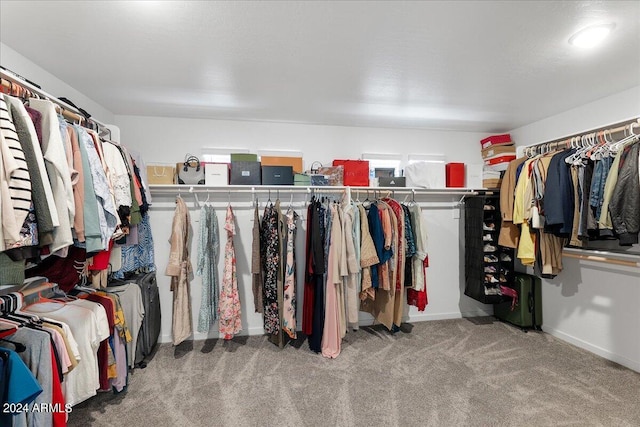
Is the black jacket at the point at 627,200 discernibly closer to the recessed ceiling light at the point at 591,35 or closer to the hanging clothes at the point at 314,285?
the recessed ceiling light at the point at 591,35

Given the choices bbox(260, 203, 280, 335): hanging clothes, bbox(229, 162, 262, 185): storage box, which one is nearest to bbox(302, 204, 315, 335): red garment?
bbox(260, 203, 280, 335): hanging clothes

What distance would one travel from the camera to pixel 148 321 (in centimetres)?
249

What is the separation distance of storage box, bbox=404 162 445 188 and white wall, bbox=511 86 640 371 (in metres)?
1.18

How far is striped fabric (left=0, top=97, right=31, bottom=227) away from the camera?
3.29 ft

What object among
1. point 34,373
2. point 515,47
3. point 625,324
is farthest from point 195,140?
point 625,324

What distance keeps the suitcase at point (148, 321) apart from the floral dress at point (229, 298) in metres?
0.58

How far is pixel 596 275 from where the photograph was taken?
2596 mm

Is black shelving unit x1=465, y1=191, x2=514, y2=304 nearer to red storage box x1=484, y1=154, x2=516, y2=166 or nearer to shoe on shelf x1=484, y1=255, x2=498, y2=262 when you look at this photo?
shoe on shelf x1=484, y1=255, x2=498, y2=262

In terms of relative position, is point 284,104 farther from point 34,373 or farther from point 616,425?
point 616,425

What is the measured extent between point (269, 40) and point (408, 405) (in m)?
2.52

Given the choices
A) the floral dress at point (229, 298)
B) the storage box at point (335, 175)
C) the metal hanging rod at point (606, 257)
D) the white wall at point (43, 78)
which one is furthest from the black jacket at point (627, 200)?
the white wall at point (43, 78)

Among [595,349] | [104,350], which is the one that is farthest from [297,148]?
[595,349]

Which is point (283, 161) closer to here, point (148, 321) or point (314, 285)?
point (314, 285)

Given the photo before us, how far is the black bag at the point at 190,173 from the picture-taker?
2.73 m
